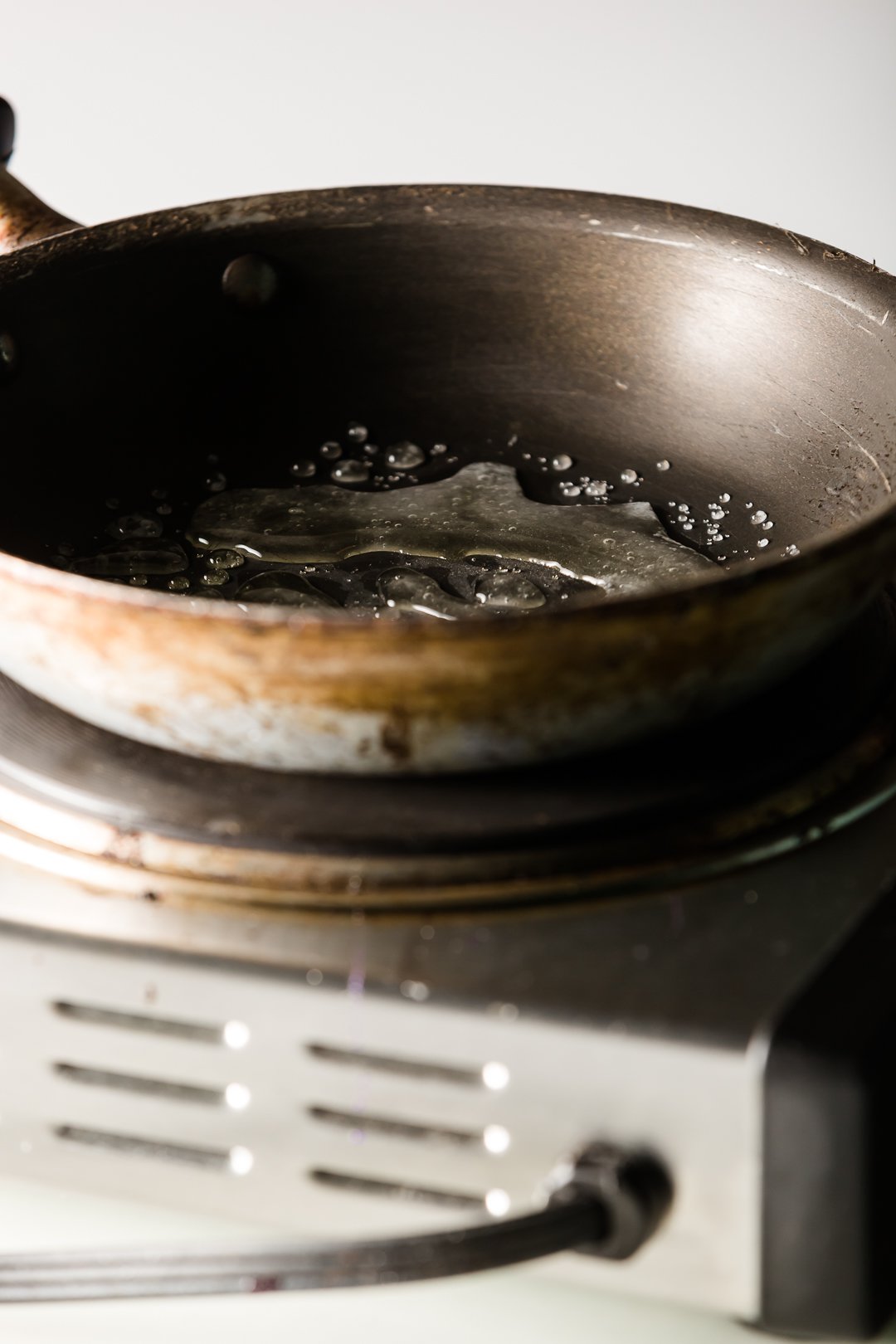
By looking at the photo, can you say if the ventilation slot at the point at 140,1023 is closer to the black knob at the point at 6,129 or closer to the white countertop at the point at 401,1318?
the white countertop at the point at 401,1318

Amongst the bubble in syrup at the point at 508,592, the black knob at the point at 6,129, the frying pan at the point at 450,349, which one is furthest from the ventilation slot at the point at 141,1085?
the black knob at the point at 6,129

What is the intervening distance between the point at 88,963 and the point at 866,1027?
0.85ft

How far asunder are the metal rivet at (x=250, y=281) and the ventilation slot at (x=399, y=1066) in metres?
0.57

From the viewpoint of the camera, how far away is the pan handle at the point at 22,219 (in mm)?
950

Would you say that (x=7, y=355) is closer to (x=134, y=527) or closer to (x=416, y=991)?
(x=134, y=527)

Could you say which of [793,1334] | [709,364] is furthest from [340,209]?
[793,1334]

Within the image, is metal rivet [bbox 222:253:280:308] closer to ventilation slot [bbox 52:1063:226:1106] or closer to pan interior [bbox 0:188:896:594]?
pan interior [bbox 0:188:896:594]

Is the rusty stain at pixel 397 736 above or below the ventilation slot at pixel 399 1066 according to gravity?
above

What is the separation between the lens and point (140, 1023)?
1.86 feet

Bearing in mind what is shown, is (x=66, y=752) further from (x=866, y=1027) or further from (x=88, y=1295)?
(x=866, y=1027)

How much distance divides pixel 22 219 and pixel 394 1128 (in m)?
0.63

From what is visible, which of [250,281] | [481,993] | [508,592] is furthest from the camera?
[250,281]

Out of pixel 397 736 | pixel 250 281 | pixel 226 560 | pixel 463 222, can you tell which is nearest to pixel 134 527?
pixel 226 560

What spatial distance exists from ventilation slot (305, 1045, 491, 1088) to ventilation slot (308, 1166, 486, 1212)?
0.05 metres
